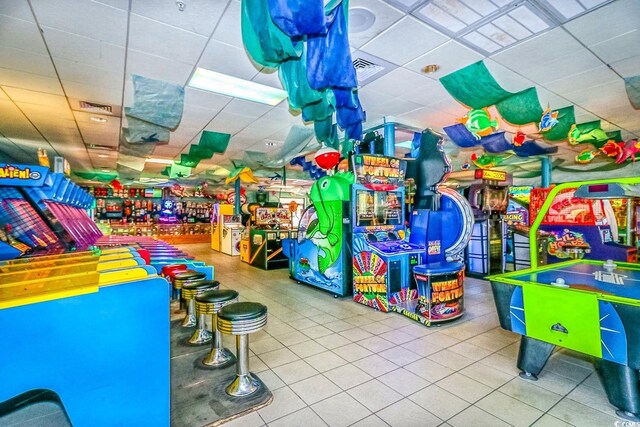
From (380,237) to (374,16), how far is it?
2.92m

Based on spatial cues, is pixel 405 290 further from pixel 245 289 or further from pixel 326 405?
pixel 245 289

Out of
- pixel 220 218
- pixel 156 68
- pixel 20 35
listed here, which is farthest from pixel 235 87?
pixel 220 218

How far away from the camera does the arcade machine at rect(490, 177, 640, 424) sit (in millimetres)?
1859

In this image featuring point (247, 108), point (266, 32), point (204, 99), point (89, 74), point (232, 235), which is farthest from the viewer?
point (232, 235)

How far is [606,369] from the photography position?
2.05 meters

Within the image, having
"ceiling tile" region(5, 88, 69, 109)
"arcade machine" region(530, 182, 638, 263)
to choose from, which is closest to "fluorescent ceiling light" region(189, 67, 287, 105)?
"ceiling tile" region(5, 88, 69, 109)

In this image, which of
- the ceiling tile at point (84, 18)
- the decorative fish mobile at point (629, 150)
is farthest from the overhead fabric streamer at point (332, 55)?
the decorative fish mobile at point (629, 150)

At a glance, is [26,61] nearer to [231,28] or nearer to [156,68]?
[156,68]

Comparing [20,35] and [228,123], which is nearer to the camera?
[20,35]

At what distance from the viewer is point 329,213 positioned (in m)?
5.00

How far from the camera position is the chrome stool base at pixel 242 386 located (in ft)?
7.40

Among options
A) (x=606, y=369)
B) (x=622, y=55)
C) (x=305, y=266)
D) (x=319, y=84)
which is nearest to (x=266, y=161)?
(x=305, y=266)

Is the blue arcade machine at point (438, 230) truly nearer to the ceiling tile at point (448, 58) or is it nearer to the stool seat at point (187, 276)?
the ceiling tile at point (448, 58)

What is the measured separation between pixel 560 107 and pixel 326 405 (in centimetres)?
582
